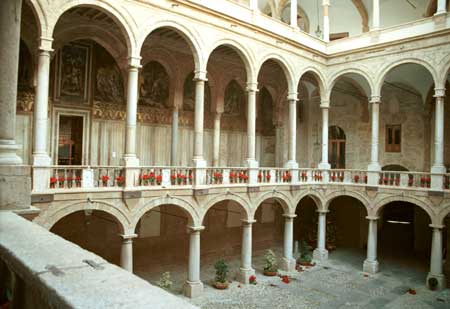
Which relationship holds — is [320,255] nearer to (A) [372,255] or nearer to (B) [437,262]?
(A) [372,255]

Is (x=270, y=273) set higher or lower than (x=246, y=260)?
lower

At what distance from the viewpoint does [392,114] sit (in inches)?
850

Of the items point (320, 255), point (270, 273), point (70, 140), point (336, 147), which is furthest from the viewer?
point (336, 147)

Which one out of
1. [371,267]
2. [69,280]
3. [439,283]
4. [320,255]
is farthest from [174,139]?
[69,280]

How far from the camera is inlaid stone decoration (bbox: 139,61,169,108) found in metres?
16.7

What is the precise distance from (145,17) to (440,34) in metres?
12.5

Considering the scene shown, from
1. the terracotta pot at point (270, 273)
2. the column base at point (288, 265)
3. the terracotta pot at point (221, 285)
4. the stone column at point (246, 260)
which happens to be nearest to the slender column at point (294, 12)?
the stone column at point (246, 260)

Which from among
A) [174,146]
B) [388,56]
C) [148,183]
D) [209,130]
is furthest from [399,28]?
[148,183]

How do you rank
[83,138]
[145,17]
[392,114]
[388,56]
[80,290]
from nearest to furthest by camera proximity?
[80,290], [145,17], [83,138], [388,56], [392,114]

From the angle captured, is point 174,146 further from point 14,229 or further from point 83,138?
point 14,229

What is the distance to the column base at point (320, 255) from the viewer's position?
18.8 metres

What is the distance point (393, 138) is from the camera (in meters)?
21.5

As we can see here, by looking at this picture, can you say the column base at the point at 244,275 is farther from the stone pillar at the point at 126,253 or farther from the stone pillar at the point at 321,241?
the stone pillar at the point at 126,253

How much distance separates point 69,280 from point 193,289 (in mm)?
12026
